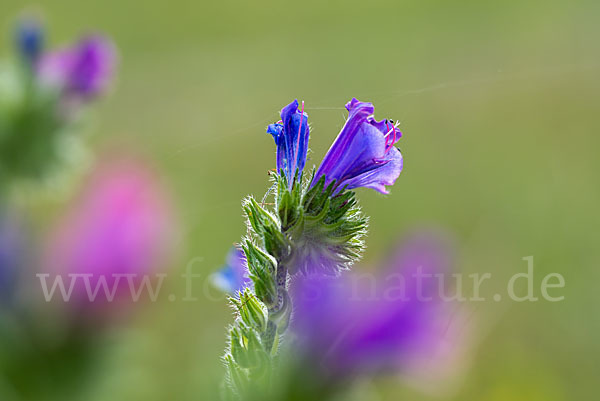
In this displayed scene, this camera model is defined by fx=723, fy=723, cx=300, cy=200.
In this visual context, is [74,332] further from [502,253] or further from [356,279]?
[502,253]

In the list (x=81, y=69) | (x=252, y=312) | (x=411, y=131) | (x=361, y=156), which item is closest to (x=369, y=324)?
(x=252, y=312)

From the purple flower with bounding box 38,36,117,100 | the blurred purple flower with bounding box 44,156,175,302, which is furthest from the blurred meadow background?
the purple flower with bounding box 38,36,117,100

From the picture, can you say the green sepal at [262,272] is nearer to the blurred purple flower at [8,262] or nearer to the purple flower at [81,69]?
the blurred purple flower at [8,262]

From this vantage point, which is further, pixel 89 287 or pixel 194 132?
pixel 194 132

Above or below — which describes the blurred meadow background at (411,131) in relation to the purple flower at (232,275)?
above

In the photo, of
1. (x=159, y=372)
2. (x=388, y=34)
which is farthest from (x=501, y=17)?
(x=159, y=372)

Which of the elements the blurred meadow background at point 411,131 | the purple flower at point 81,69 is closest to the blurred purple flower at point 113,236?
the blurred meadow background at point 411,131

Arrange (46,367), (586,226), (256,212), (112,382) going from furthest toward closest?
(586,226) → (256,212) → (112,382) → (46,367)
